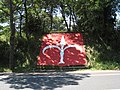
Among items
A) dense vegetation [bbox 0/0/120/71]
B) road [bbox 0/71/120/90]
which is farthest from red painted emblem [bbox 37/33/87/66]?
road [bbox 0/71/120/90]

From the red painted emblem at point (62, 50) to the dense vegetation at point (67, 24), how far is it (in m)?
0.49

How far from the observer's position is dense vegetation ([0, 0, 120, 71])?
51.8 feet

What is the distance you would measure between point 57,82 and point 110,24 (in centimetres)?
909

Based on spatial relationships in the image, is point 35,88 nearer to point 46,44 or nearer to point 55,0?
point 46,44

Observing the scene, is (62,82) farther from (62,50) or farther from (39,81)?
(62,50)

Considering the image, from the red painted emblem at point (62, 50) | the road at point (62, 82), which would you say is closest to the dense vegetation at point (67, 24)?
the red painted emblem at point (62, 50)

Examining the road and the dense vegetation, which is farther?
the dense vegetation

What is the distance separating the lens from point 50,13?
21953 mm

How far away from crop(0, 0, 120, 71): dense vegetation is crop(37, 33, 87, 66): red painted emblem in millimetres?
486

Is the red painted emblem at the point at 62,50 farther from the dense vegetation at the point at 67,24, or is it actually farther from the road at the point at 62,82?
the road at the point at 62,82

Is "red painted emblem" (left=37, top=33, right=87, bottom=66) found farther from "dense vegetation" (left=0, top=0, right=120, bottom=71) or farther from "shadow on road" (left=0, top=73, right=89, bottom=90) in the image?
"shadow on road" (left=0, top=73, right=89, bottom=90)

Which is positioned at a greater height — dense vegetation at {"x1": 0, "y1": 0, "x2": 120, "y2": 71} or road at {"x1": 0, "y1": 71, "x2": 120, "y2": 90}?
dense vegetation at {"x1": 0, "y1": 0, "x2": 120, "y2": 71}

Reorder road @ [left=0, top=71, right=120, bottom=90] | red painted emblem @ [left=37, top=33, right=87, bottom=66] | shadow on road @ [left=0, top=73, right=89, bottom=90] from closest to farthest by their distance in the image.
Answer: road @ [left=0, top=71, right=120, bottom=90]
shadow on road @ [left=0, top=73, right=89, bottom=90]
red painted emblem @ [left=37, top=33, right=87, bottom=66]

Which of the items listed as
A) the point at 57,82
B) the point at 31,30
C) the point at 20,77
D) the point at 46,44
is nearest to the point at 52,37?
the point at 46,44
